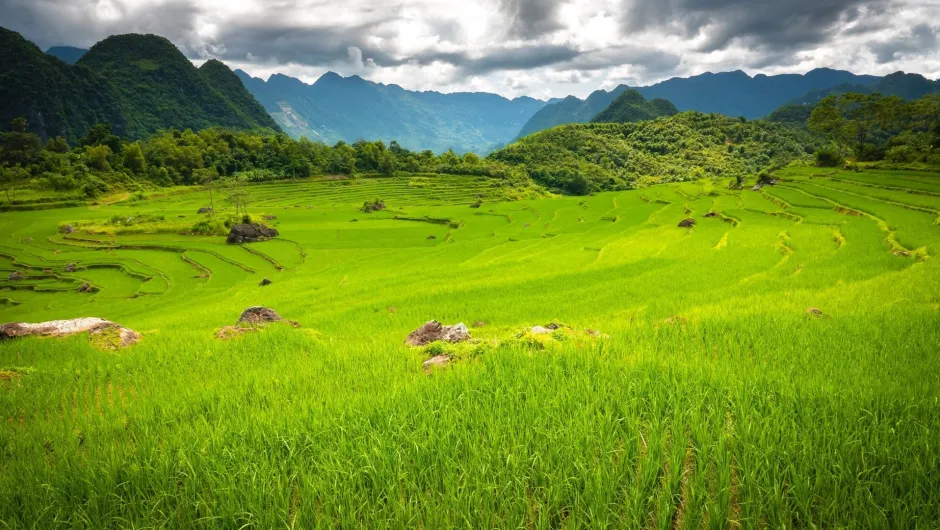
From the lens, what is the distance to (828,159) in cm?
6372

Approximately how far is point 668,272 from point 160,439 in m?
20.1

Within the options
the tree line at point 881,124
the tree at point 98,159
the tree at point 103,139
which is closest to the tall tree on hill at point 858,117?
the tree line at point 881,124

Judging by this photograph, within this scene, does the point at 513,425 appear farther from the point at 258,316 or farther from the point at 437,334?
the point at 258,316

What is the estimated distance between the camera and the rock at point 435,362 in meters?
6.42

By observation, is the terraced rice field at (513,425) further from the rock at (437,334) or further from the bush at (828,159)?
the bush at (828,159)

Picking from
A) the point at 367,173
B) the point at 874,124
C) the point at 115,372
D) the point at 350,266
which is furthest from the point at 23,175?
the point at 874,124

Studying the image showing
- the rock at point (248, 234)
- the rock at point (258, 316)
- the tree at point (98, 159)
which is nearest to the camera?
the rock at point (258, 316)

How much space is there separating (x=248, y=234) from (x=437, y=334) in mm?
50376

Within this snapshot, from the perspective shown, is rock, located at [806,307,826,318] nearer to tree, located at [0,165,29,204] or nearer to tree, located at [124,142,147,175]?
tree, located at [0,165,29,204]

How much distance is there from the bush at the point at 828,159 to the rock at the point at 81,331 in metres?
83.5

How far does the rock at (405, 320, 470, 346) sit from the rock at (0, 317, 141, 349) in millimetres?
6851

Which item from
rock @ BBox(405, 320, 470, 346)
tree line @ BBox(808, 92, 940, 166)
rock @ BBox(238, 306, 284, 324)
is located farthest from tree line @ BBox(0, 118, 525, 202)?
rock @ BBox(405, 320, 470, 346)

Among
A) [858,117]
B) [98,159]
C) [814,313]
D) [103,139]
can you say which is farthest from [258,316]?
[103,139]

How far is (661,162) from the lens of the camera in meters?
133
